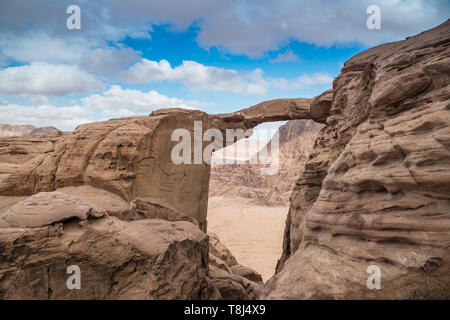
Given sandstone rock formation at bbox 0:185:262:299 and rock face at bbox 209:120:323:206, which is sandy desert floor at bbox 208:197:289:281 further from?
sandstone rock formation at bbox 0:185:262:299

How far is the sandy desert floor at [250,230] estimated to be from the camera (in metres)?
11.1

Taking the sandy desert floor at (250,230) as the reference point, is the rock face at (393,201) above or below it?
above

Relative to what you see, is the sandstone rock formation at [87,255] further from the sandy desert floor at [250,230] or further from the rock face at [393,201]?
the sandy desert floor at [250,230]

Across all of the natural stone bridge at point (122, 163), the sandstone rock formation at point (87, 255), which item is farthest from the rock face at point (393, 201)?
the natural stone bridge at point (122, 163)

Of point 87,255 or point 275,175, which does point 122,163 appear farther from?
point 275,175

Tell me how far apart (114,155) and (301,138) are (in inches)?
986

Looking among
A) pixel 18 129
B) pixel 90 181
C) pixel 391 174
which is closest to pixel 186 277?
pixel 391 174

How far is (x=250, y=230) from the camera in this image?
608 inches

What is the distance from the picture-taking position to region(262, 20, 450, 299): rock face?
2.28 m

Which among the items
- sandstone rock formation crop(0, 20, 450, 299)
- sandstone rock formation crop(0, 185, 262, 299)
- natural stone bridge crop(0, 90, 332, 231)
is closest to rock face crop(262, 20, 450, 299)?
sandstone rock formation crop(0, 20, 450, 299)

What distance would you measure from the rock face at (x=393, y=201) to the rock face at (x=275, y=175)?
19711 millimetres

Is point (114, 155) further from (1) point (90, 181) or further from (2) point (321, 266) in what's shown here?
(2) point (321, 266)

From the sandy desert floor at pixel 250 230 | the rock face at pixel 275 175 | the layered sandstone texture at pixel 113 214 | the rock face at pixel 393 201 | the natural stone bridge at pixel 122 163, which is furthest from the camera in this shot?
the rock face at pixel 275 175

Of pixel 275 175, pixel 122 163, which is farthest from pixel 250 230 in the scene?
pixel 275 175
